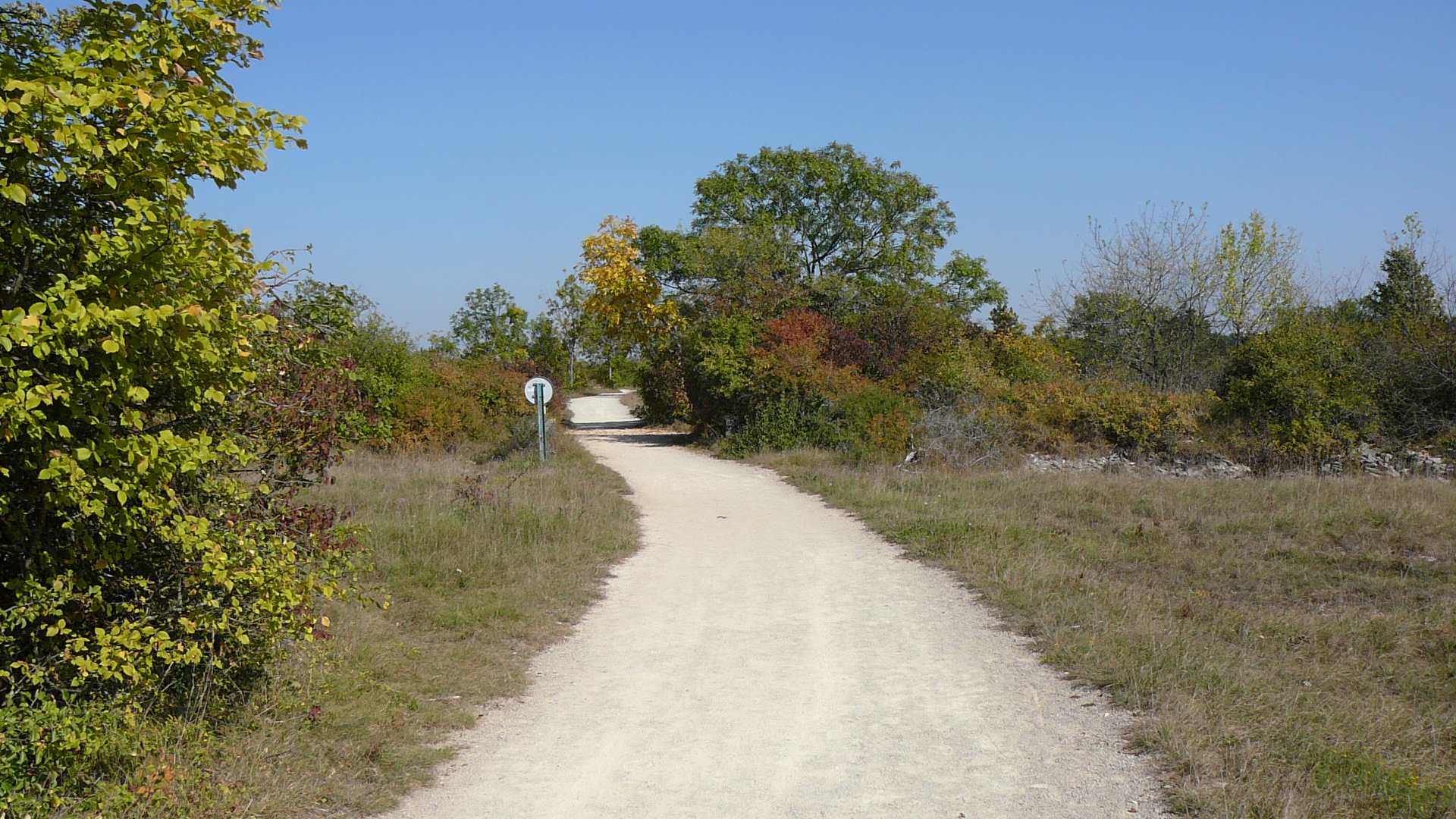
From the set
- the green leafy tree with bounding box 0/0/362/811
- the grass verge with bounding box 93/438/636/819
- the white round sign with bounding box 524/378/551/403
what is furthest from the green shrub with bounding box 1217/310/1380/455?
the green leafy tree with bounding box 0/0/362/811

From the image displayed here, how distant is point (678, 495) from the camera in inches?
631

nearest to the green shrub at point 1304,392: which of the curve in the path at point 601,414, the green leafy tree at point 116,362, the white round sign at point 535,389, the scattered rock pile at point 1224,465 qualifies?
the scattered rock pile at point 1224,465

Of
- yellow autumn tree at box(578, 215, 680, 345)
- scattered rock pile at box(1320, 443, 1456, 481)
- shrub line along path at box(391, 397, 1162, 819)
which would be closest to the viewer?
shrub line along path at box(391, 397, 1162, 819)

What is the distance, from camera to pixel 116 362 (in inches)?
138

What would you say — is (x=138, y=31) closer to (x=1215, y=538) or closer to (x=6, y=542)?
(x=6, y=542)

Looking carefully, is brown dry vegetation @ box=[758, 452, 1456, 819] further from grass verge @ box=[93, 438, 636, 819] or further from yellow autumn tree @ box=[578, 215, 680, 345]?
yellow autumn tree @ box=[578, 215, 680, 345]

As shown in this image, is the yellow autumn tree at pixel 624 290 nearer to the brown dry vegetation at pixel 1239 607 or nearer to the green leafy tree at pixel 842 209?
the green leafy tree at pixel 842 209

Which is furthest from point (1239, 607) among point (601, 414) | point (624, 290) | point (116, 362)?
point (601, 414)

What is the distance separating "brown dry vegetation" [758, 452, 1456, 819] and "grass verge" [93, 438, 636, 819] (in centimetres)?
389

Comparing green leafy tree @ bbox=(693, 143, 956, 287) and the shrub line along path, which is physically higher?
green leafy tree @ bbox=(693, 143, 956, 287)

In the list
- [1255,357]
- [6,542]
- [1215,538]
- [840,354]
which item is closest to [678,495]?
[1215,538]

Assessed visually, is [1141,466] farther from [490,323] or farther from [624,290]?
[490,323]

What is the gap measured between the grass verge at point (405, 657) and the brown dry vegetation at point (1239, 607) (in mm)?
3892

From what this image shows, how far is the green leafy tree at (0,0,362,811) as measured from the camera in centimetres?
338
